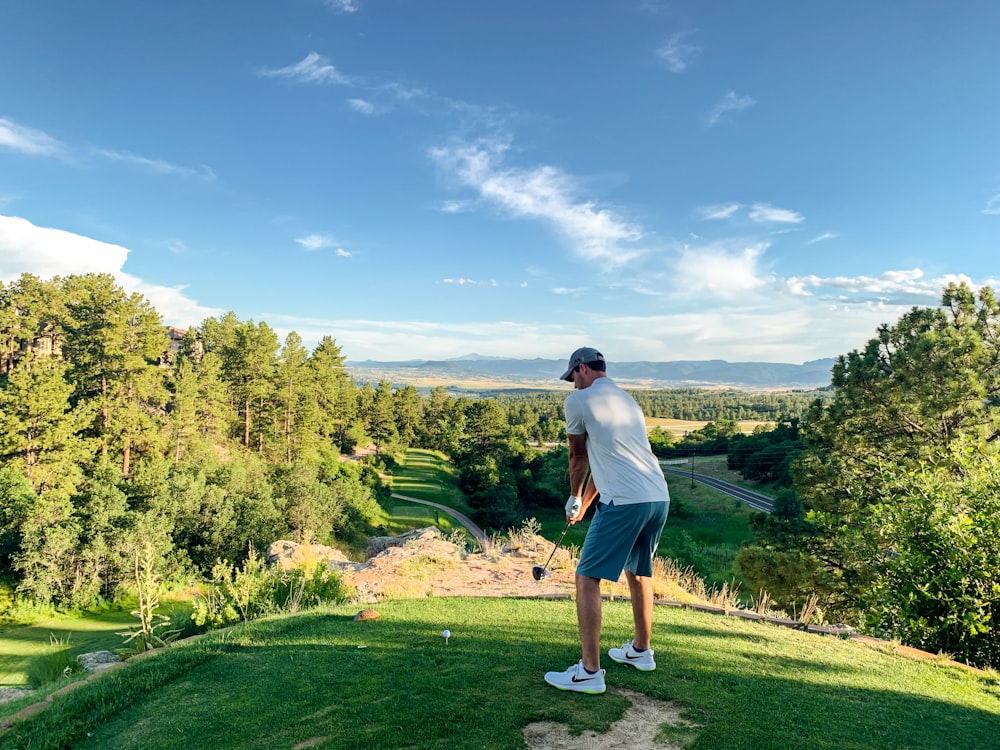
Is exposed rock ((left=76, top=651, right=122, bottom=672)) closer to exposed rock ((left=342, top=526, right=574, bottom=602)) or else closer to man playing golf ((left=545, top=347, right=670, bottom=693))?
exposed rock ((left=342, top=526, right=574, bottom=602))

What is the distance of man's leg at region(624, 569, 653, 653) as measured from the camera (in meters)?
4.35

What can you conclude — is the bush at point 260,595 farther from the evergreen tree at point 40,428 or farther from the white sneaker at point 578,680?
the evergreen tree at point 40,428

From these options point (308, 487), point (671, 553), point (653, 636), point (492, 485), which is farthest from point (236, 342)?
point (653, 636)

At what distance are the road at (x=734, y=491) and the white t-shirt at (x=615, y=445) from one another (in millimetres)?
50508

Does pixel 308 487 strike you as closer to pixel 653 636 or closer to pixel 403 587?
pixel 403 587

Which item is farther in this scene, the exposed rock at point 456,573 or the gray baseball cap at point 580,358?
the exposed rock at point 456,573

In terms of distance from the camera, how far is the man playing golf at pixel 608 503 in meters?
4.07

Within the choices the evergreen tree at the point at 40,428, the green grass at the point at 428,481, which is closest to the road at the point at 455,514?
the green grass at the point at 428,481

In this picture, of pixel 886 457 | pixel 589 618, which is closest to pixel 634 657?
pixel 589 618

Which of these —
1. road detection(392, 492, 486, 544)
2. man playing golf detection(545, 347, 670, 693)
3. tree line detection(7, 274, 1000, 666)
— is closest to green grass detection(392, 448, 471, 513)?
road detection(392, 492, 486, 544)

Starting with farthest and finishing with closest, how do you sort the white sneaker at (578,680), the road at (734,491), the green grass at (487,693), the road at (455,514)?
the road at (734,491), the road at (455,514), the white sneaker at (578,680), the green grass at (487,693)

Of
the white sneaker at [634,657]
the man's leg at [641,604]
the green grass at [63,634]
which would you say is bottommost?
the green grass at [63,634]

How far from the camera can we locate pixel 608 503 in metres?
4.16

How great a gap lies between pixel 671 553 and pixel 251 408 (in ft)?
132
